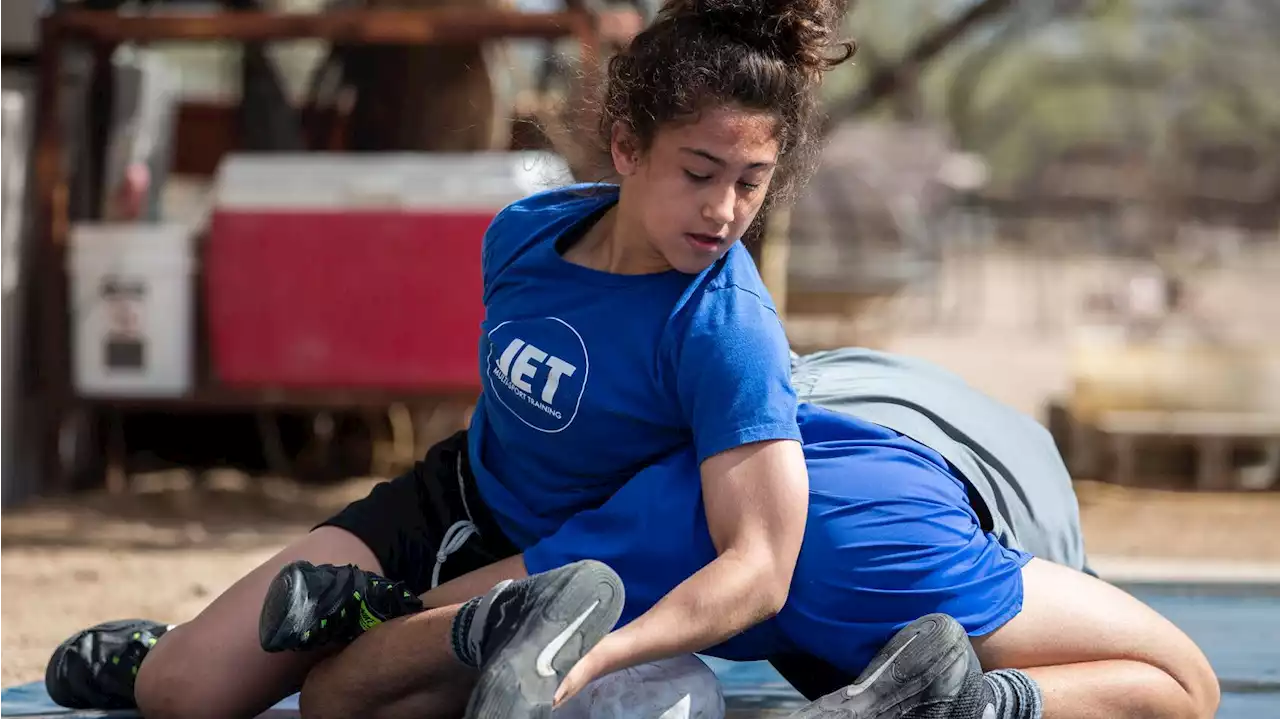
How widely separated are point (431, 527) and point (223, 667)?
0.40 m

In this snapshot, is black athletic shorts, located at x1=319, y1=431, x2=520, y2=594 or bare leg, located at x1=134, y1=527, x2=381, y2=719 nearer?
Result: bare leg, located at x1=134, y1=527, x2=381, y2=719

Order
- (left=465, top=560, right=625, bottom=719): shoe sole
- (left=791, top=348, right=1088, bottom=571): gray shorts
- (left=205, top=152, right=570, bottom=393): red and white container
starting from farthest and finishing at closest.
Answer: (left=205, top=152, right=570, bottom=393): red and white container
(left=791, top=348, right=1088, bottom=571): gray shorts
(left=465, top=560, right=625, bottom=719): shoe sole

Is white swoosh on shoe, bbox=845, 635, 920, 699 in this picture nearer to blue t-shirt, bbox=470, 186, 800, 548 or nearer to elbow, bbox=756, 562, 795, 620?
elbow, bbox=756, 562, 795, 620

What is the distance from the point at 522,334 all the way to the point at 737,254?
1.12 feet

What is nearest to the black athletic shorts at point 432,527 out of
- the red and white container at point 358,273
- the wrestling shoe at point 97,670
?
the wrestling shoe at point 97,670

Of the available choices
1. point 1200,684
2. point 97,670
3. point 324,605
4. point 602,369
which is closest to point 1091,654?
point 1200,684

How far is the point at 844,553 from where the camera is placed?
221cm

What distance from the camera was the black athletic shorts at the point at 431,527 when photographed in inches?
101

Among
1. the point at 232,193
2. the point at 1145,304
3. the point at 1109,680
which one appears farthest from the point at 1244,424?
the point at 1145,304

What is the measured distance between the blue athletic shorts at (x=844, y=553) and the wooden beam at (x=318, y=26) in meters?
3.29

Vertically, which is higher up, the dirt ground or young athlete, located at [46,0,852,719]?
young athlete, located at [46,0,852,719]

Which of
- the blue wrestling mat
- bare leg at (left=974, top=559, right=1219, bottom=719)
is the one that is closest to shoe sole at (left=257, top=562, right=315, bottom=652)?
the blue wrestling mat

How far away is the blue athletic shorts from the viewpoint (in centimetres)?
222

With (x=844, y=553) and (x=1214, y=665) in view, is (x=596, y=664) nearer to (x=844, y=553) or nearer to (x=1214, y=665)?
(x=844, y=553)
